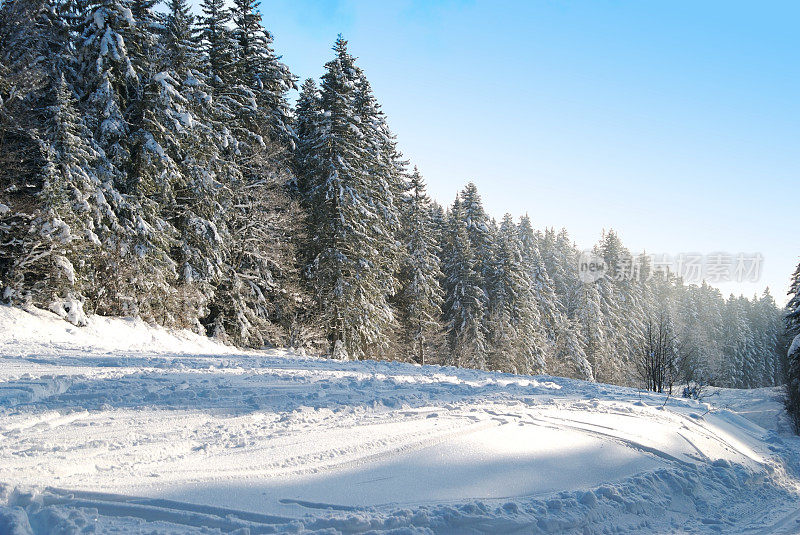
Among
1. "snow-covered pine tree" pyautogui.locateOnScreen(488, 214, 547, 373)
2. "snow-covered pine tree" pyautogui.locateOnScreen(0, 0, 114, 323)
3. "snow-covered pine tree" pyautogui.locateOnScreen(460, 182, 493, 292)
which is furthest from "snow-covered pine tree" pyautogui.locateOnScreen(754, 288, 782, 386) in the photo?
"snow-covered pine tree" pyautogui.locateOnScreen(0, 0, 114, 323)

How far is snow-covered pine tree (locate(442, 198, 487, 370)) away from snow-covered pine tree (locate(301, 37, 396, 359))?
8200 millimetres

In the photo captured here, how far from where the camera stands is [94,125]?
15.0m

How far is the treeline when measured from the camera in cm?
1309

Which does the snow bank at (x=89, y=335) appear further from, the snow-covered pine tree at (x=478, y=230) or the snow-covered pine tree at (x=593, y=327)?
the snow-covered pine tree at (x=593, y=327)

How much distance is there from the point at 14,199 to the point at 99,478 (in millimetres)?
12650

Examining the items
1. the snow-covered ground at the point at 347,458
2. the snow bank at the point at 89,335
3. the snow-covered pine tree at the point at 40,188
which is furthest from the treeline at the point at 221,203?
the snow-covered ground at the point at 347,458

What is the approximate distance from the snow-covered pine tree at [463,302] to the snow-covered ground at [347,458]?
743 inches

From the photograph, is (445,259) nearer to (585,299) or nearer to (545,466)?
(585,299)

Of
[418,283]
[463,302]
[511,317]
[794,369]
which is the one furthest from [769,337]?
[418,283]

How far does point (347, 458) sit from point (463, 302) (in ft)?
81.4

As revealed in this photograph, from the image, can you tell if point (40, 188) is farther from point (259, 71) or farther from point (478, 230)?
point (478, 230)

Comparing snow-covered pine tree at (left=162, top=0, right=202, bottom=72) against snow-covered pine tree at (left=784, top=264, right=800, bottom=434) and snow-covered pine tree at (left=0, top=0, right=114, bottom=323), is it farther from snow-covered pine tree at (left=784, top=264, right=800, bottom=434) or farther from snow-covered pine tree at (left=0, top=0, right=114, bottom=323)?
snow-covered pine tree at (left=784, top=264, right=800, bottom=434)

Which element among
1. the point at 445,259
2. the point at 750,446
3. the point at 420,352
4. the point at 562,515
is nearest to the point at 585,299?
the point at 445,259

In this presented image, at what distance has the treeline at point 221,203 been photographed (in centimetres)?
1309
